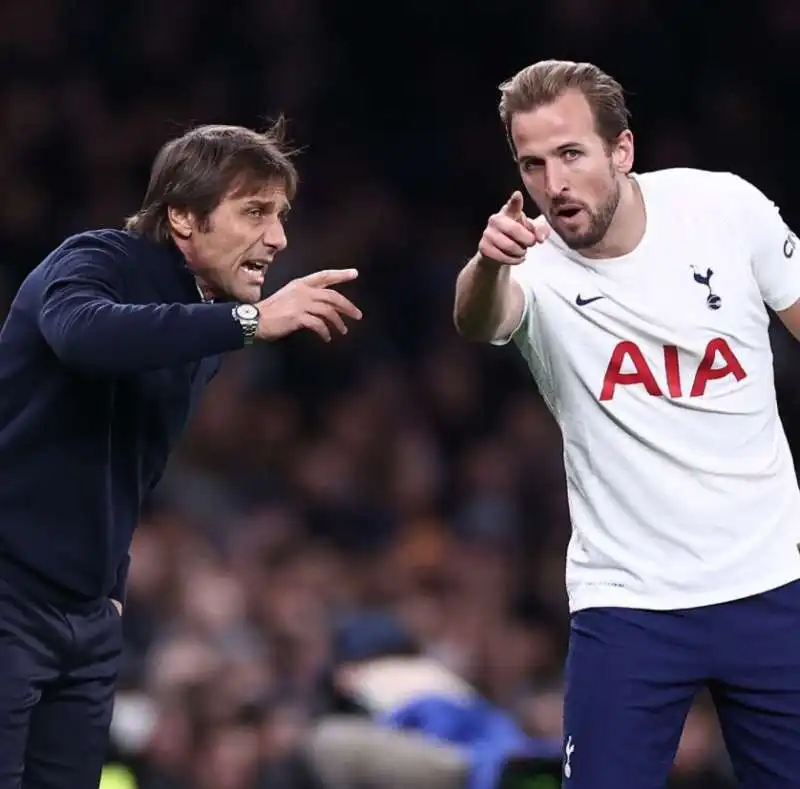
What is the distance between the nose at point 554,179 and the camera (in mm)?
3387

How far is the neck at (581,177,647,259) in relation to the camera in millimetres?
3502

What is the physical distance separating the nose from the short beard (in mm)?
70

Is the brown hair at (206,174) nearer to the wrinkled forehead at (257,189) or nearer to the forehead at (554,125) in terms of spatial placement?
the wrinkled forehead at (257,189)

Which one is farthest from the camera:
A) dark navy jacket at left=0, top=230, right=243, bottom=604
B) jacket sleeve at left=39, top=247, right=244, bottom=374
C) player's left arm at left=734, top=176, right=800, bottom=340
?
player's left arm at left=734, top=176, right=800, bottom=340

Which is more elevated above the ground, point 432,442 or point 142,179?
point 142,179

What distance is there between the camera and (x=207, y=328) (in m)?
3.09

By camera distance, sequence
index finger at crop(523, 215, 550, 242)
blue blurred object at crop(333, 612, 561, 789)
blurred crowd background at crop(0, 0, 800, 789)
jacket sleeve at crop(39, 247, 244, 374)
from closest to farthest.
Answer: jacket sleeve at crop(39, 247, 244, 374) < index finger at crop(523, 215, 550, 242) < blue blurred object at crop(333, 612, 561, 789) < blurred crowd background at crop(0, 0, 800, 789)

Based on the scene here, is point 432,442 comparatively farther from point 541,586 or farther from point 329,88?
point 329,88

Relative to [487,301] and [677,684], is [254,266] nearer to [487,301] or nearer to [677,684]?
[487,301]

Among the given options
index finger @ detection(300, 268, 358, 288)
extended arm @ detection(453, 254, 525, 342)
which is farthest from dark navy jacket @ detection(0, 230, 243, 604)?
extended arm @ detection(453, 254, 525, 342)

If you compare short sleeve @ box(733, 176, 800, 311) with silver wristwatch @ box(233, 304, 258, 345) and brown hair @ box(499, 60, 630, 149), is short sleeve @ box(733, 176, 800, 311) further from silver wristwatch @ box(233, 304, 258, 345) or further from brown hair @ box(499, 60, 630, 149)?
silver wristwatch @ box(233, 304, 258, 345)

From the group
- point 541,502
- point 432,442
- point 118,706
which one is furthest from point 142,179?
point 118,706

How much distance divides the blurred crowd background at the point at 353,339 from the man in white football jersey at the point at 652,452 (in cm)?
259

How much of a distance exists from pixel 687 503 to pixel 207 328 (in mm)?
973
